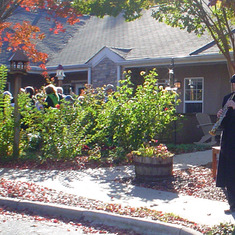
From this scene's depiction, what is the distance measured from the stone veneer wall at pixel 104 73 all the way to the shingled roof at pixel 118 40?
0.63m

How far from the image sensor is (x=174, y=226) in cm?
523

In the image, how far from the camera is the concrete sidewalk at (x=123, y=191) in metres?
6.02

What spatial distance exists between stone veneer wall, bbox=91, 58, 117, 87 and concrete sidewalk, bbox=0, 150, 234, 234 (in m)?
8.56

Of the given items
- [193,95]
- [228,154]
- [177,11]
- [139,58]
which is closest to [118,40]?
[139,58]

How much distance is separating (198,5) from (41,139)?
5.26 meters

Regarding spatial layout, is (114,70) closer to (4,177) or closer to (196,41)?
(196,41)

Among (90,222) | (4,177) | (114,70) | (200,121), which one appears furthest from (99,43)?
(90,222)

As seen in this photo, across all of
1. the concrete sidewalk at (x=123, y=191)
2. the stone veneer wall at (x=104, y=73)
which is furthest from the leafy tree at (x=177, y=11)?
the stone veneer wall at (x=104, y=73)

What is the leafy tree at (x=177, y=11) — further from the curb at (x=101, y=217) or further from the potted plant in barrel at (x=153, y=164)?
the curb at (x=101, y=217)

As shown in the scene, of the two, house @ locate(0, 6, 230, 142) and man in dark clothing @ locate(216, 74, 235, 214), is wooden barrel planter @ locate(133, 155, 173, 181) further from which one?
house @ locate(0, 6, 230, 142)

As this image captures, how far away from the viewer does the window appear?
1667cm

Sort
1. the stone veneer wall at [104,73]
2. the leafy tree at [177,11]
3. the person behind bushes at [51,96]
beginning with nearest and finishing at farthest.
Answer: the person behind bushes at [51,96] → the leafy tree at [177,11] → the stone veneer wall at [104,73]

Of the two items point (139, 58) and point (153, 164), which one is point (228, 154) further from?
point (139, 58)

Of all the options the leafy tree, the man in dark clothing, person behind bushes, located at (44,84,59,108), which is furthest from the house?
the man in dark clothing
